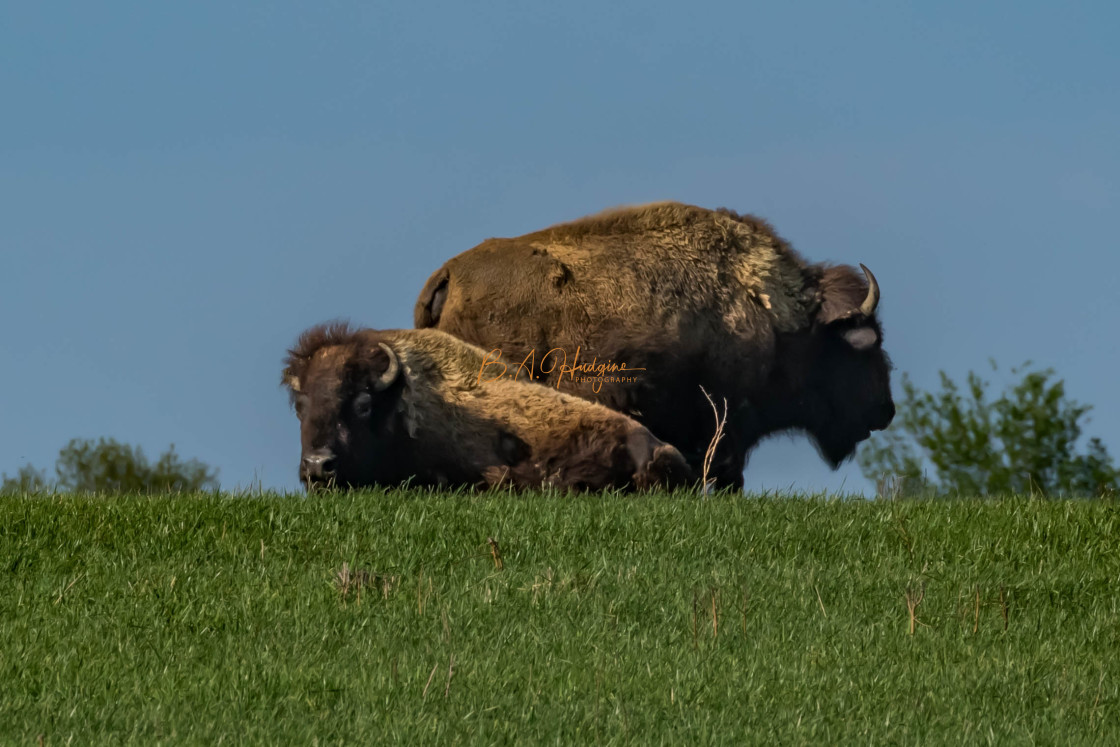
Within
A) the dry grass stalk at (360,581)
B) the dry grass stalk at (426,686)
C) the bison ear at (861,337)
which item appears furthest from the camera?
the bison ear at (861,337)

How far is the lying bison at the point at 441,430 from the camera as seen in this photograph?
11555 millimetres

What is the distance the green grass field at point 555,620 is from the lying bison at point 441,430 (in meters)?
1.68

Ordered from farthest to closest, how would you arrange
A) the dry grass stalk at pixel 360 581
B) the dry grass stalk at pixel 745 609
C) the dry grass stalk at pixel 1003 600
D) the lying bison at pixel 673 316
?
the lying bison at pixel 673 316, the dry grass stalk at pixel 360 581, the dry grass stalk at pixel 1003 600, the dry grass stalk at pixel 745 609

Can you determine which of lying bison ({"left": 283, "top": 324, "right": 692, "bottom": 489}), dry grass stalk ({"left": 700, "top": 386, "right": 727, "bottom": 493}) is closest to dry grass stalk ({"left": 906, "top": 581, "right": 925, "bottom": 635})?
dry grass stalk ({"left": 700, "top": 386, "right": 727, "bottom": 493})

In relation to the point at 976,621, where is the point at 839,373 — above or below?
above

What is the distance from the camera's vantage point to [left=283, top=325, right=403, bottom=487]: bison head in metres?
11.4

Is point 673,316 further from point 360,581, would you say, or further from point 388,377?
point 360,581

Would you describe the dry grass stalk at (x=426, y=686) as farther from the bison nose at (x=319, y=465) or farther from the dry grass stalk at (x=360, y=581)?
the bison nose at (x=319, y=465)

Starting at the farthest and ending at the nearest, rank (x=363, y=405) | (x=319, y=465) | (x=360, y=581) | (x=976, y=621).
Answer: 1. (x=363, y=405)
2. (x=319, y=465)
3. (x=360, y=581)
4. (x=976, y=621)

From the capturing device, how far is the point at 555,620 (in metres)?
6.61

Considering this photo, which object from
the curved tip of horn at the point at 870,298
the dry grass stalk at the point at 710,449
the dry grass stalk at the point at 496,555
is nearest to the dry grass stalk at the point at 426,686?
the dry grass stalk at the point at 496,555

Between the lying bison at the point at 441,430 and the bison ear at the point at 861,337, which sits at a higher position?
the bison ear at the point at 861,337

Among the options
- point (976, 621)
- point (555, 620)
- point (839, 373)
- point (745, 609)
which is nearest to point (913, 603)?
point (976, 621)

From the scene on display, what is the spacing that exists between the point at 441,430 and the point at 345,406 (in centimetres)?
91
